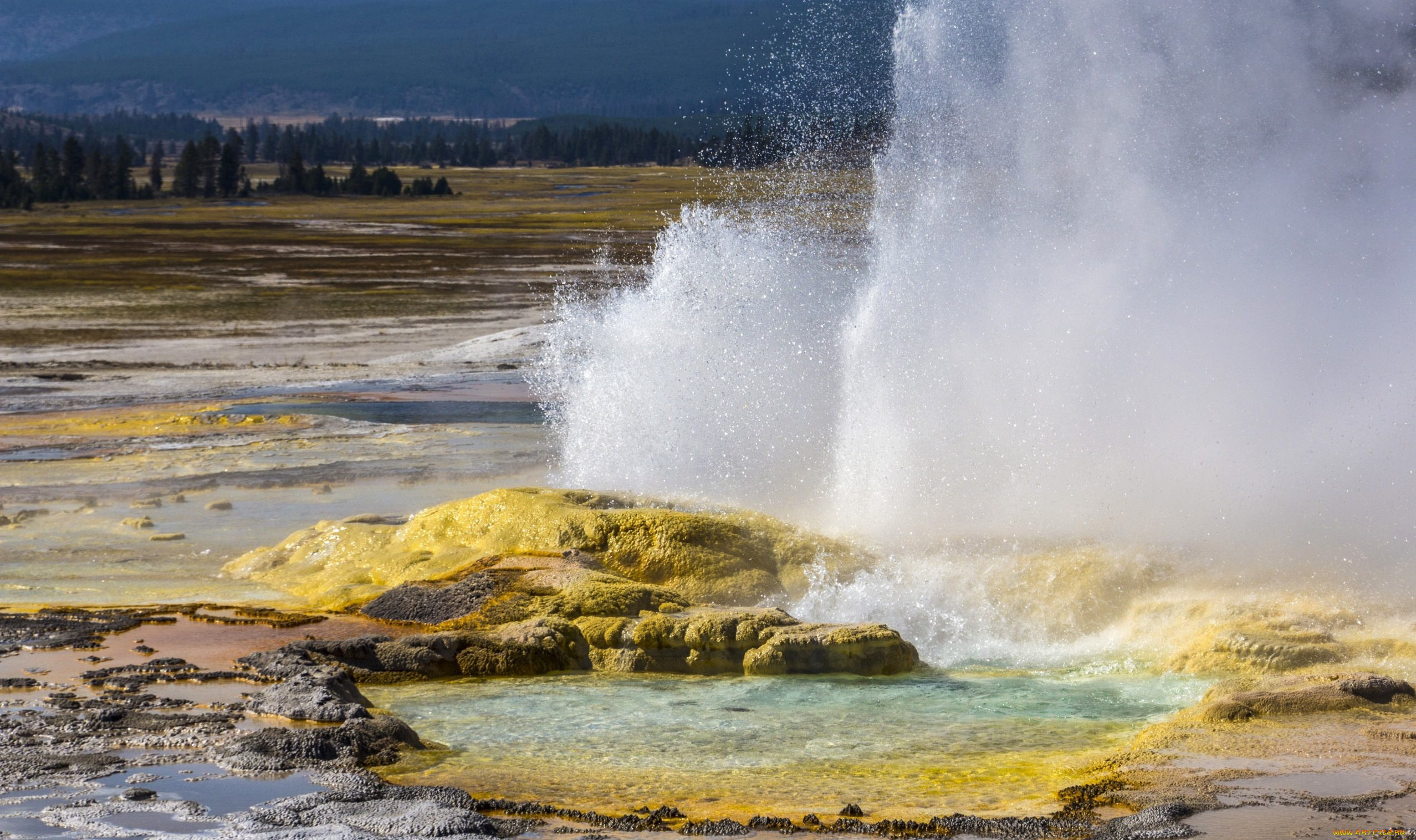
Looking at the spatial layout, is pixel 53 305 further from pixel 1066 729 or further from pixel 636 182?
pixel 636 182

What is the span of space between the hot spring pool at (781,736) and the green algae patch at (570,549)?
4.75 ft

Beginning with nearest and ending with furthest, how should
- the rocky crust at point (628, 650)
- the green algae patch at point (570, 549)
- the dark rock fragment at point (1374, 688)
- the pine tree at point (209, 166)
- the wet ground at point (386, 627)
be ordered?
the wet ground at point (386, 627) → the dark rock fragment at point (1374, 688) → the rocky crust at point (628, 650) → the green algae patch at point (570, 549) → the pine tree at point (209, 166)

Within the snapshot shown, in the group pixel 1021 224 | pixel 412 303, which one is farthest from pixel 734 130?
pixel 1021 224

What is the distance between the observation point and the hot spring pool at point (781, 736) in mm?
6391

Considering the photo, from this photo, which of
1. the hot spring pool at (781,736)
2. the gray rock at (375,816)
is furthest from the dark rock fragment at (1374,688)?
the gray rock at (375,816)

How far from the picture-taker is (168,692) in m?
7.80

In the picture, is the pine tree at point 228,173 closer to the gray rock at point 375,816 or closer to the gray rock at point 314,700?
the gray rock at point 314,700

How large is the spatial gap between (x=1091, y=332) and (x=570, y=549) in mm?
4380

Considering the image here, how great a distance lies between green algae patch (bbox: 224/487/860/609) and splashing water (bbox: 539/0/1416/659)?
0.50 meters

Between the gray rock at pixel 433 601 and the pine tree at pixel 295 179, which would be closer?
the gray rock at pixel 433 601

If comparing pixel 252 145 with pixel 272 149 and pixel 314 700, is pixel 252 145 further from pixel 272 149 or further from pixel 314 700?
pixel 314 700

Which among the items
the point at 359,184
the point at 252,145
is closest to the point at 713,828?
the point at 359,184

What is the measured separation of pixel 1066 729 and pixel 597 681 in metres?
2.56

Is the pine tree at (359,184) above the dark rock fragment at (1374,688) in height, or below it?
above
